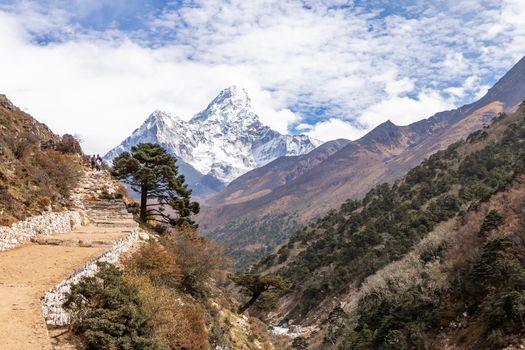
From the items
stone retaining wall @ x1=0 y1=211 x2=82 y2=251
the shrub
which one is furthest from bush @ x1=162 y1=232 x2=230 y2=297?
stone retaining wall @ x1=0 y1=211 x2=82 y2=251

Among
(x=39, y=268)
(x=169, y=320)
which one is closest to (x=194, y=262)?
(x=39, y=268)

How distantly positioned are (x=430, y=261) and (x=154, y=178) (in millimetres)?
23759

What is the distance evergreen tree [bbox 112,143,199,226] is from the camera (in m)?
33.2

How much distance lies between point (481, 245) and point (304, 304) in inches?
1797

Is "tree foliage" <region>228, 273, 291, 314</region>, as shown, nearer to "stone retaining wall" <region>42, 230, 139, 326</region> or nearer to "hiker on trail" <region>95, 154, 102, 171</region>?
"stone retaining wall" <region>42, 230, 139, 326</region>

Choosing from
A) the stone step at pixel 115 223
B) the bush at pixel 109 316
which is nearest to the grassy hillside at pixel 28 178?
the stone step at pixel 115 223

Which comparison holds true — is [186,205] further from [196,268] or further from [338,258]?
[338,258]

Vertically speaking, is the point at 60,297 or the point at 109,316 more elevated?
the point at 60,297

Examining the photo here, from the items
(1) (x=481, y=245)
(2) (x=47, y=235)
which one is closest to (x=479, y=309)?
(1) (x=481, y=245)

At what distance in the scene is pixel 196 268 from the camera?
2511 centimetres

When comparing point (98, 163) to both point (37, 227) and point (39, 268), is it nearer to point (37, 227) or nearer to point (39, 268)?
point (37, 227)

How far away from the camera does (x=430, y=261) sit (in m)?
35.8

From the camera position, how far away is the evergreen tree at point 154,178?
109 ft

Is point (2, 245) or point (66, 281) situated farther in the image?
point (2, 245)
